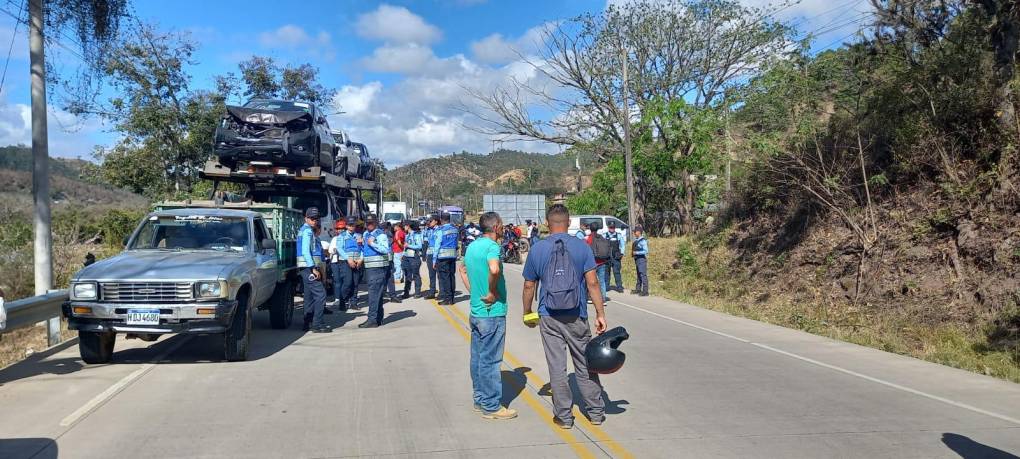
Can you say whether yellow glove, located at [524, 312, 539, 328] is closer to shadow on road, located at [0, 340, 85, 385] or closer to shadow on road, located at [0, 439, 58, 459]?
shadow on road, located at [0, 439, 58, 459]

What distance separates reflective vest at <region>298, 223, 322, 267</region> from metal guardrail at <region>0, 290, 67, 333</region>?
3125 millimetres

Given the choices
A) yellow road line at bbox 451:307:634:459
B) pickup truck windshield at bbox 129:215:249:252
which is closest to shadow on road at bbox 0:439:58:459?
yellow road line at bbox 451:307:634:459

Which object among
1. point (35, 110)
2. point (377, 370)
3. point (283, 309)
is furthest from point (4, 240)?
point (377, 370)

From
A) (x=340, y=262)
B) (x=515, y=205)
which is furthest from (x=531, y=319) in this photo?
(x=515, y=205)

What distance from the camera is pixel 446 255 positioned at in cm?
1569

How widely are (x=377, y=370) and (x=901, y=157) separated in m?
12.5

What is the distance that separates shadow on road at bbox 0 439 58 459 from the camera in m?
5.53

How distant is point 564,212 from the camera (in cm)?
659

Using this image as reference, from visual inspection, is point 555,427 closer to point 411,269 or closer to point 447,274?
point 447,274

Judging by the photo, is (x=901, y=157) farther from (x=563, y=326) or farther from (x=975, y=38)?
(x=563, y=326)

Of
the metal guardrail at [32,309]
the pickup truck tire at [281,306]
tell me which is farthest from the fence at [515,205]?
the metal guardrail at [32,309]

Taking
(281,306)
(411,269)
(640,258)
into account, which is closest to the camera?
(281,306)

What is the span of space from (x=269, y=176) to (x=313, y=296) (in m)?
3.82

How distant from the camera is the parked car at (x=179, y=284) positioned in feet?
27.2
